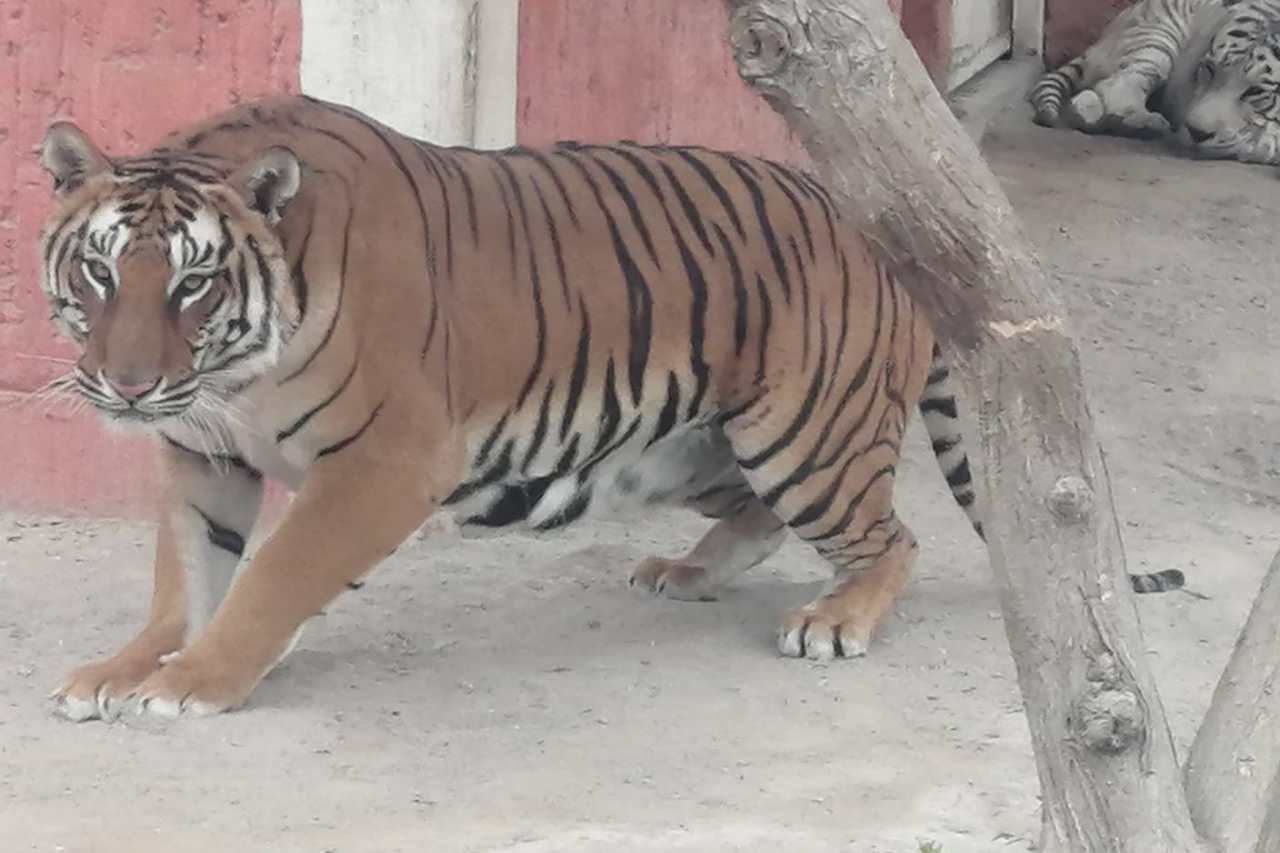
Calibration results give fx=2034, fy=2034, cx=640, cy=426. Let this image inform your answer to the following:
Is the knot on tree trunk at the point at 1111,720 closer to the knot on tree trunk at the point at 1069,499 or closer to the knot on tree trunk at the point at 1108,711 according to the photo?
the knot on tree trunk at the point at 1108,711

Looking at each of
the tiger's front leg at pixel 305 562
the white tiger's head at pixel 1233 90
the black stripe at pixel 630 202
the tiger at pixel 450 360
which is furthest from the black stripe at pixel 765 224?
the white tiger's head at pixel 1233 90

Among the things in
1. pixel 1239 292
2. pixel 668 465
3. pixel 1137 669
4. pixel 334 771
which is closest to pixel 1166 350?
pixel 1239 292

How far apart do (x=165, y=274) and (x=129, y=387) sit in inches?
9.5

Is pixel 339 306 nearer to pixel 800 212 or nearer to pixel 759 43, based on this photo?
pixel 800 212

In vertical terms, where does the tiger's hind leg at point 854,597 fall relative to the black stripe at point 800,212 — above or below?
below

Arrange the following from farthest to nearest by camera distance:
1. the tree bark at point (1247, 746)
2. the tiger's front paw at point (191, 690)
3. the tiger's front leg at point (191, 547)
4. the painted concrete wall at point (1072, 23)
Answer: the painted concrete wall at point (1072, 23)
the tiger's front leg at point (191, 547)
the tiger's front paw at point (191, 690)
the tree bark at point (1247, 746)

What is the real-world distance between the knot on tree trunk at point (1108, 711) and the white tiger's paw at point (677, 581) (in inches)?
98.1

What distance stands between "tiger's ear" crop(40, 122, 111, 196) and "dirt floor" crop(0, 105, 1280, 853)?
1.05 meters

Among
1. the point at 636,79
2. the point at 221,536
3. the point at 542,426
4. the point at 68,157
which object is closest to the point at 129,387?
the point at 68,157

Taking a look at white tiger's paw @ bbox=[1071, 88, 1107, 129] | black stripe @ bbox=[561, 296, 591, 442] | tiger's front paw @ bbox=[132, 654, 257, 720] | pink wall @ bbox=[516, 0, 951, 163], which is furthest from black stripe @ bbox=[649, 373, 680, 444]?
white tiger's paw @ bbox=[1071, 88, 1107, 129]

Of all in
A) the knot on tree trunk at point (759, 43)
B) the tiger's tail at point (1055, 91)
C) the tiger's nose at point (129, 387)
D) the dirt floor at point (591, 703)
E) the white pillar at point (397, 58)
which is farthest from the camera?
the tiger's tail at point (1055, 91)

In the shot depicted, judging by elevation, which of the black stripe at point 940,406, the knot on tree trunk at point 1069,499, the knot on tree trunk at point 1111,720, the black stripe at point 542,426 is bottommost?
the black stripe at point 940,406

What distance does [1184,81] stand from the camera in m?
10.2

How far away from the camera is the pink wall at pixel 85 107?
500 centimetres
